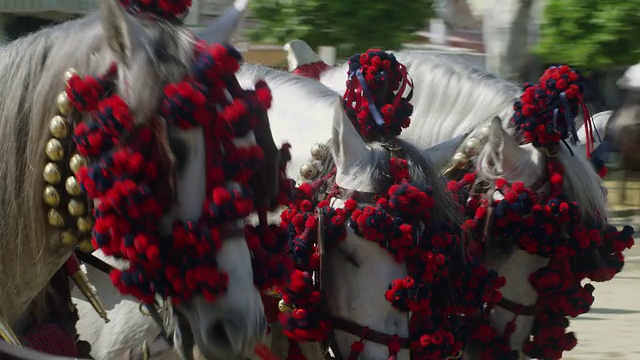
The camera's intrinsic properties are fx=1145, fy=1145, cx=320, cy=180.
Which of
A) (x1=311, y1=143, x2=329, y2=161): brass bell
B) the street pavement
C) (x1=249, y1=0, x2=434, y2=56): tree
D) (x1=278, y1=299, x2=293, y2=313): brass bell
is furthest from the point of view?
(x1=249, y1=0, x2=434, y2=56): tree

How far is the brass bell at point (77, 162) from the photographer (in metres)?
2.60

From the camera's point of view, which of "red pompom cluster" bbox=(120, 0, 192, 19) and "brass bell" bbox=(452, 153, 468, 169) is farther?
"brass bell" bbox=(452, 153, 468, 169)

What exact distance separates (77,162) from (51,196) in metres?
0.10

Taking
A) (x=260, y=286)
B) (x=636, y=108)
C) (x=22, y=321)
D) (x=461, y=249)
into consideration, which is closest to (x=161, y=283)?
(x=260, y=286)

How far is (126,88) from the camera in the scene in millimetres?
2561

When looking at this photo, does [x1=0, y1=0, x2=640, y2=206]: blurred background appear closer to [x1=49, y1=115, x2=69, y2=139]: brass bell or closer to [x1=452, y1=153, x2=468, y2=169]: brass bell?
[x1=452, y1=153, x2=468, y2=169]: brass bell

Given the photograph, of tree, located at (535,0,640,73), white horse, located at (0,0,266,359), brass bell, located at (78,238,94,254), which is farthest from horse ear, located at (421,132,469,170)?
tree, located at (535,0,640,73)

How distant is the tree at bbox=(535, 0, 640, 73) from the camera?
1280 centimetres

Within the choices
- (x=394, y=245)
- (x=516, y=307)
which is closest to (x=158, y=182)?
(x=394, y=245)

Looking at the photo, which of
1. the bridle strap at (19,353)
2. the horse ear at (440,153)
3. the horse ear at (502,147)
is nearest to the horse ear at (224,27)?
the bridle strap at (19,353)

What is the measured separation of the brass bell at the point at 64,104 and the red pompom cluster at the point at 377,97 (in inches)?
62.3

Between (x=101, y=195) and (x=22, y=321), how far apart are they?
0.67 metres

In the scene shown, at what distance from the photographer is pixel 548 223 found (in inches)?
177

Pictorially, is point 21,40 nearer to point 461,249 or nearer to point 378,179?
point 378,179
